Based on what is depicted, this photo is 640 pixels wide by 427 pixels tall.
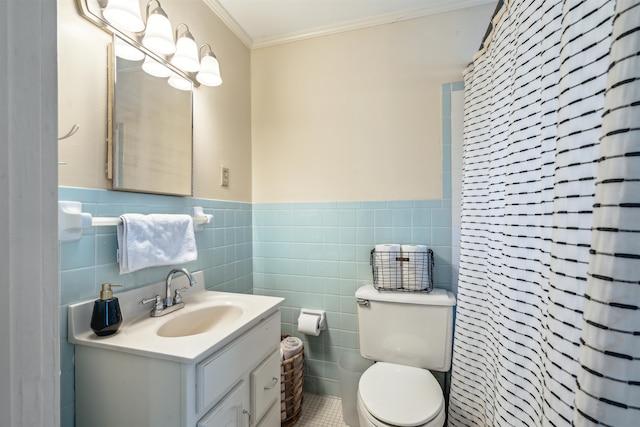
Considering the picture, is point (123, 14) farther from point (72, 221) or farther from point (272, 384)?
point (272, 384)

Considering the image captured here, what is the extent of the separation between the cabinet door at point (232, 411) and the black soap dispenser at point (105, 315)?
41cm

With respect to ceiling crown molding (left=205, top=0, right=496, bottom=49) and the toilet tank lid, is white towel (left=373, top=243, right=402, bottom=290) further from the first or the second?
ceiling crown molding (left=205, top=0, right=496, bottom=49)

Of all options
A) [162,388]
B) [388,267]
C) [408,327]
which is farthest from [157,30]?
[408,327]

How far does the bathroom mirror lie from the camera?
1.03m

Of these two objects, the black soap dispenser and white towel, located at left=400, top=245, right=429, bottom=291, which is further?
white towel, located at left=400, top=245, right=429, bottom=291

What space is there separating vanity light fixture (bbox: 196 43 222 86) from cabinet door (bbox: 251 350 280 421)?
4.40 ft

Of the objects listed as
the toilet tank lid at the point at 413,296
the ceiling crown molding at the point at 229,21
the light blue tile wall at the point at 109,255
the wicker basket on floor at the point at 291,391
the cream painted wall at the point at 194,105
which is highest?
the ceiling crown molding at the point at 229,21

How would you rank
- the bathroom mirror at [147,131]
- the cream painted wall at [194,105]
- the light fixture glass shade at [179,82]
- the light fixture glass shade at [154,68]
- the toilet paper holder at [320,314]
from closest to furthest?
the cream painted wall at [194,105], the bathroom mirror at [147,131], the light fixture glass shade at [154,68], the light fixture glass shade at [179,82], the toilet paper holder at [320,314]

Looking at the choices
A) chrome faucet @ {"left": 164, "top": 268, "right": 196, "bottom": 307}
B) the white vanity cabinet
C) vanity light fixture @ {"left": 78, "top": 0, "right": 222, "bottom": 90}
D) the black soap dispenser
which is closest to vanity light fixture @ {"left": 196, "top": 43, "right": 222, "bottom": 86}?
vanity light fixture @ {"left": 78, "top": 0, "right": 222, "bottom": 90}

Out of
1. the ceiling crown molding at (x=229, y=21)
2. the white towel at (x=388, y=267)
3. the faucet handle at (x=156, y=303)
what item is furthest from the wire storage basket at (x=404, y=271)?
the ceiling crown molding at (x=229, y=21)

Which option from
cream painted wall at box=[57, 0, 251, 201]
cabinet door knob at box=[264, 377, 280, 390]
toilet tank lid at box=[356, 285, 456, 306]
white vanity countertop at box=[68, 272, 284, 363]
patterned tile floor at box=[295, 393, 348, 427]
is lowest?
patterned tile floor at box=[295, 393, 348, 427]

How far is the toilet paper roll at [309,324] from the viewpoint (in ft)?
5.42

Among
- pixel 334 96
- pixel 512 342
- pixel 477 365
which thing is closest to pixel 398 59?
pixel 334 96

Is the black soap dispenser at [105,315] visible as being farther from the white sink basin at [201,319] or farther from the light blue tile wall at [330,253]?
the light blue tile wall at [330,253]
